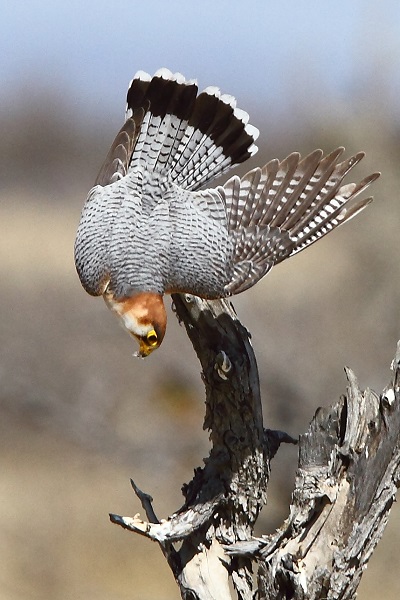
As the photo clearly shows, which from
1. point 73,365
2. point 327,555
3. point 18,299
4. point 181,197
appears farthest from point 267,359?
point 18,299

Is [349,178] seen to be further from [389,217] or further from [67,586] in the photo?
[67,586]

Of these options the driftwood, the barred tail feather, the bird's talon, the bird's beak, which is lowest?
the driftwood

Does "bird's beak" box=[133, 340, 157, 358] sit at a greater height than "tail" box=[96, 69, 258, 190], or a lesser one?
lesser

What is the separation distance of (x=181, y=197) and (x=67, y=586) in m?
5.86

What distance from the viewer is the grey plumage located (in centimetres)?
552

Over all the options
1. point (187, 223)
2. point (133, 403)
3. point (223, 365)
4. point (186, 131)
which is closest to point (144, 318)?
point (187, 223)

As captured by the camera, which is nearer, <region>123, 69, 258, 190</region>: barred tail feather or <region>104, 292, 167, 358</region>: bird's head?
<region>104, 292, 167, 358</region>: bird's head

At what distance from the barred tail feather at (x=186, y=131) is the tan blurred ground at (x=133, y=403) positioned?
1.97 m

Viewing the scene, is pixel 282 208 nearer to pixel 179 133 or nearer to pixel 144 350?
pixel 179 133

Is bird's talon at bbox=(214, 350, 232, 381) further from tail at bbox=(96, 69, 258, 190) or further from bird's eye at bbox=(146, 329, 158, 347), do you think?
tail at bbox=(96, 69, 258, 190)

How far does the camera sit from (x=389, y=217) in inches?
408

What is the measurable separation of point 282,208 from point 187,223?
2.07 ft

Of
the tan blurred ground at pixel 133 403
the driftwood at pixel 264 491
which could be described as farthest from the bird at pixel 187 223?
the tan blurred ground at pixel 133 403

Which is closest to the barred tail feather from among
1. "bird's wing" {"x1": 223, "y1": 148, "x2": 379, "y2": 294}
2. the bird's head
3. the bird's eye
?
"bird's wing" {"x1": 223, "y1": 148, "x2": 379, "y2": 294}
